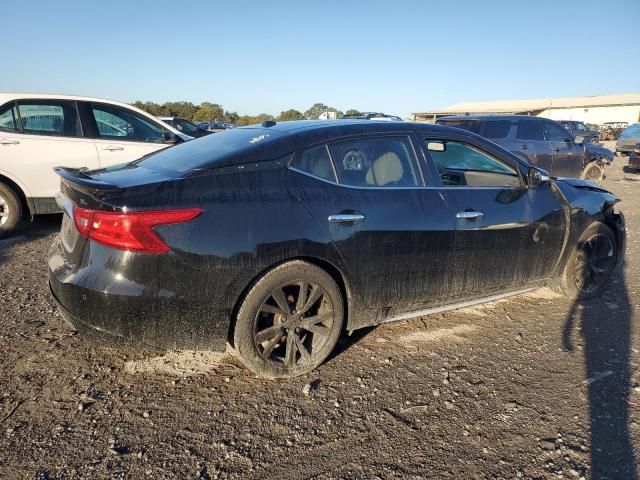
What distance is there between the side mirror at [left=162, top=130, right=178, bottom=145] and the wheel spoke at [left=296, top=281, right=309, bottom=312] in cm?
460

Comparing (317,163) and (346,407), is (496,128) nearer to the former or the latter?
(317,163)

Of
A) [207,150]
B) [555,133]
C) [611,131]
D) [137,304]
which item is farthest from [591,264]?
[611,131]

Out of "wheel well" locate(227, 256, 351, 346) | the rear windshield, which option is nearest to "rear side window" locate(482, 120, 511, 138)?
Result: the rear windshield

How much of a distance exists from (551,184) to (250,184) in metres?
2.74

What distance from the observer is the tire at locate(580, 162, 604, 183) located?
451 inches

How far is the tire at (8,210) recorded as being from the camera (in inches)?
226

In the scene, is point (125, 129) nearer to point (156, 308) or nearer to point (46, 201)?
point (46, 201)

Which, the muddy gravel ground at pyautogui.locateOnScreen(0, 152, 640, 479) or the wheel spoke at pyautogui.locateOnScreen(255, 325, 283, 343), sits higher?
the wheel spoke at pyautogui.locateOnScreen(255, 325, 283, 343)

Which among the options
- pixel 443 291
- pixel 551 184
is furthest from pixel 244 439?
pixel 551 184

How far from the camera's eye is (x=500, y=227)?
3.60m

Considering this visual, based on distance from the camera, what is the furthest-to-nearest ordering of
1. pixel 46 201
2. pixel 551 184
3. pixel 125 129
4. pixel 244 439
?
pixel 125 129
pixel 46 201
pixel 551 184
pixel 244 439

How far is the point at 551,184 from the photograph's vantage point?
402cm

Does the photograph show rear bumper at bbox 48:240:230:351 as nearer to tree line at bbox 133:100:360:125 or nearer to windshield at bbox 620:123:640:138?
windshield at bbox 620:123:640:138

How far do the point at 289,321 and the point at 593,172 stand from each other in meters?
11.6
